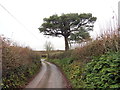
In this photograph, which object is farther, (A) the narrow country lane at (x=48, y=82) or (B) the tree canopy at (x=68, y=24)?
(B) the tree canopy at (x=68, y=24)

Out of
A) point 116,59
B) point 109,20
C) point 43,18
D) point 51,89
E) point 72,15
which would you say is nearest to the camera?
point 116,59

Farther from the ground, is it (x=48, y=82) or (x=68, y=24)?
(x=68, y=24)

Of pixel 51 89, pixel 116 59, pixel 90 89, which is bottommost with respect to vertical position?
pixel 51 89

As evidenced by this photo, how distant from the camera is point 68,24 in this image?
93.5 ft

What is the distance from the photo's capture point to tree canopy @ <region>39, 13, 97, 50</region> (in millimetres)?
27641

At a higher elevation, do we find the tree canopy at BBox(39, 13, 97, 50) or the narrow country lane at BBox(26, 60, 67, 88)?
the tree canopy at BBox(39, 13, 97, 50)

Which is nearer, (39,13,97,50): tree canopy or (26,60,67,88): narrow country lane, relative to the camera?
(26,60,67,88): narrow country lane

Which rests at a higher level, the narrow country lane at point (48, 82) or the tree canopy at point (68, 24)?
the tree canopy at point (68, 24)

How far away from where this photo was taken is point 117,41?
6832 millimetres

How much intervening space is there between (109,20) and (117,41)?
132 cm

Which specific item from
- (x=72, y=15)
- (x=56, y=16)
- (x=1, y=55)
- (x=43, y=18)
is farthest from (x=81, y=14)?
(x=1, y=55)

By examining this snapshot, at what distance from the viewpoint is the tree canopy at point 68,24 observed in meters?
27.6

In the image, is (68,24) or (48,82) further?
(68,24)

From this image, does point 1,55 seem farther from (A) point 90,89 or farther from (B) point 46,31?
(B) point 46,31
